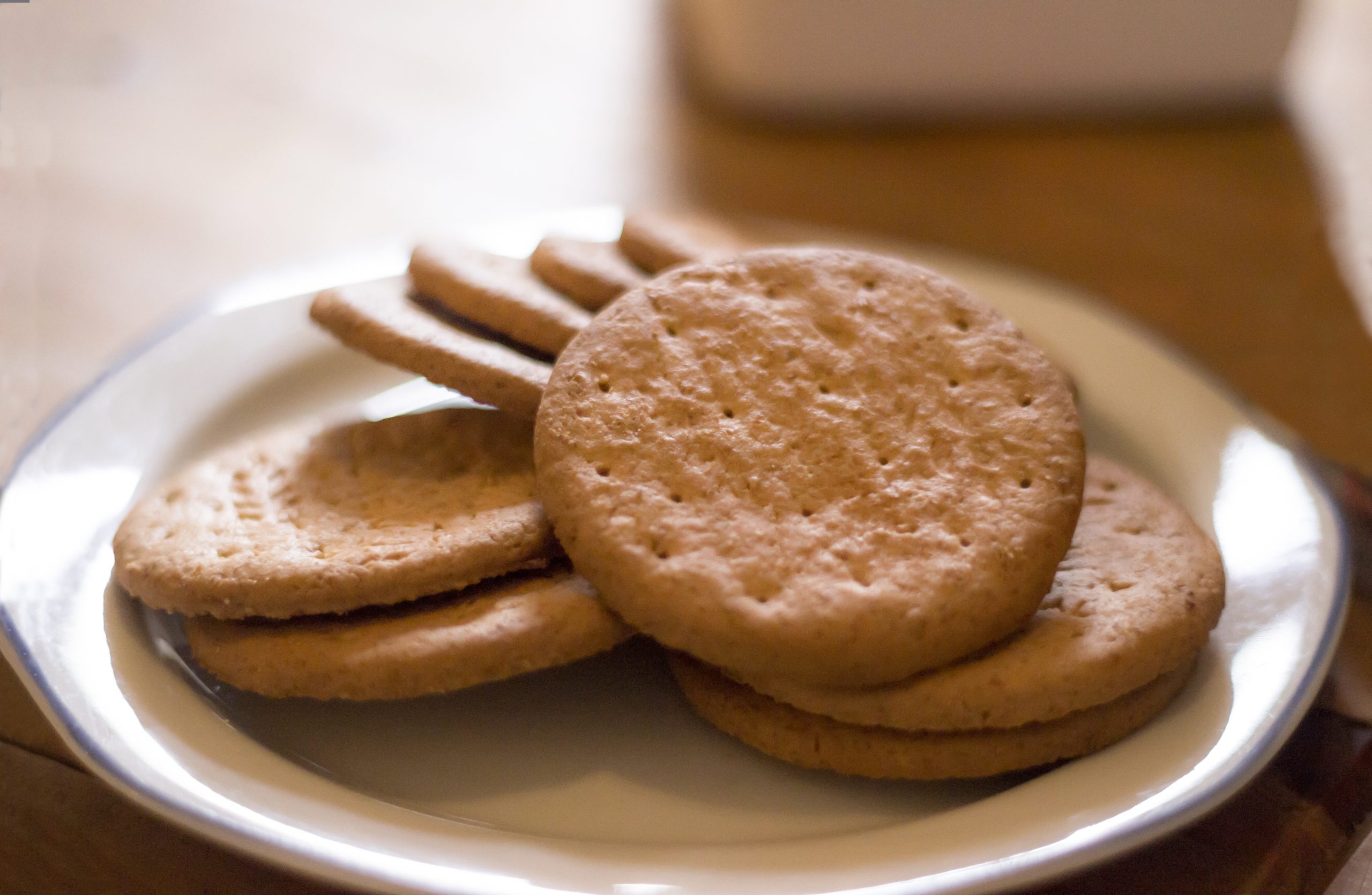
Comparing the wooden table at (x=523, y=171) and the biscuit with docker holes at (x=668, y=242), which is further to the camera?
the wooden table at (x=523, y=171)

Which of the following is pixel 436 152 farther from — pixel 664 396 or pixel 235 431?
pixel 664 396

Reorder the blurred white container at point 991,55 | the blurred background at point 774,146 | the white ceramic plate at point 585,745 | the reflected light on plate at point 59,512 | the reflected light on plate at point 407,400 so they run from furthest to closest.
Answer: the blurred white container at point 991,55
the blurred background at point 774,146
the reflected light on plate at point 407,400
the reflected light on plate at point 59,512
the white ceramic plate at point 585,745

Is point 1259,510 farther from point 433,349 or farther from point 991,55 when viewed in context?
point 991,55

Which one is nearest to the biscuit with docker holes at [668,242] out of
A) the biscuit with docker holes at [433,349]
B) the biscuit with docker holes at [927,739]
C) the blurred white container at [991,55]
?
the biscuit with docker holes at [433,349]

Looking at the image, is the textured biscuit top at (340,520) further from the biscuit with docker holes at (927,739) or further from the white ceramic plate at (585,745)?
the biscuit with docker holes at (927,739)

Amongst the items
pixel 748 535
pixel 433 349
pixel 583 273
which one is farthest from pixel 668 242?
pixel 748 535

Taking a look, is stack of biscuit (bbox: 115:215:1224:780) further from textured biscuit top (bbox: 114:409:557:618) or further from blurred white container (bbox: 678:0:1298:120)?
blurred white container (bbox: 678:0:1298:120)

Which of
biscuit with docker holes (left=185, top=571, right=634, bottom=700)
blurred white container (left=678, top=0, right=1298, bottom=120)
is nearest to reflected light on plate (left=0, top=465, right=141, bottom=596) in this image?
biscuit with docker holes (left=185, top=571, right=634, bottom=700)
